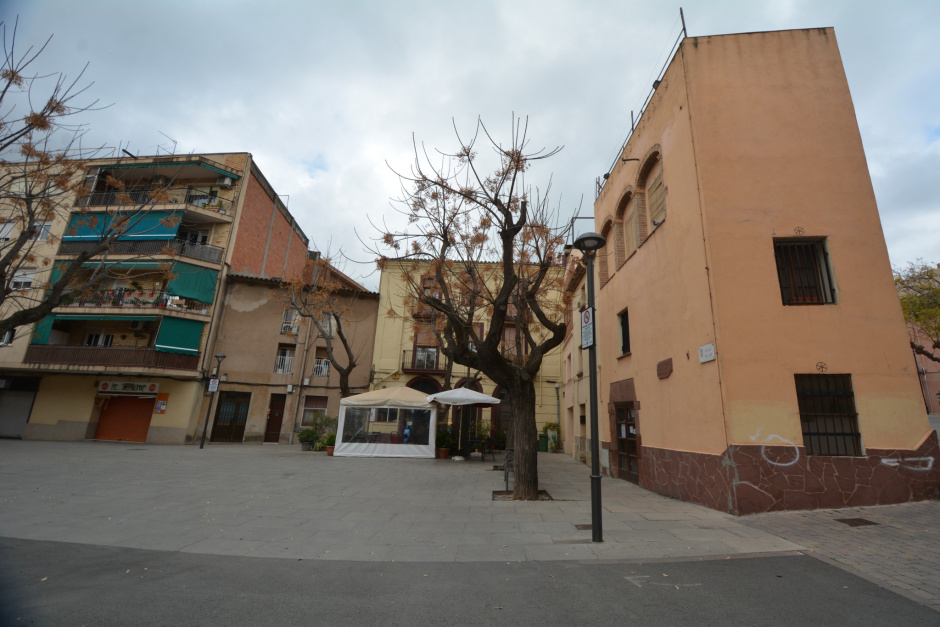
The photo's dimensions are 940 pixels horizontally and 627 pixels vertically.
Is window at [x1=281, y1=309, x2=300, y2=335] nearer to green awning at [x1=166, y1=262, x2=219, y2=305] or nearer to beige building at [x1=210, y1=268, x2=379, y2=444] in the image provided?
beige building at [x1=210, y1=268, x2=379, y2=444]

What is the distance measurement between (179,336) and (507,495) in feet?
62.5

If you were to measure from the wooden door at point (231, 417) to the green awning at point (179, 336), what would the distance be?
9.93 ft

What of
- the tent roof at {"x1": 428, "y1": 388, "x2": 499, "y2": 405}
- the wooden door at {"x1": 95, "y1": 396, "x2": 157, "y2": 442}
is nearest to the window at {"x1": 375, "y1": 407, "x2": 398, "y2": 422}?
the tent roof at {"x1": 428, "y1": 388, "x2": 499, "y2": 405}

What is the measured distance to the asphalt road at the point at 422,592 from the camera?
319cm

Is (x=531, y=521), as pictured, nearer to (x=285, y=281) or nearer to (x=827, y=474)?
(x=827, y=474)

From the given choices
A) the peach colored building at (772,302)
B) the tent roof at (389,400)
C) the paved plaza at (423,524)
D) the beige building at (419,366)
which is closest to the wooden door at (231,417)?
the beige building at (419,366)

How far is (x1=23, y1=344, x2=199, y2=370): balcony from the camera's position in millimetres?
19828

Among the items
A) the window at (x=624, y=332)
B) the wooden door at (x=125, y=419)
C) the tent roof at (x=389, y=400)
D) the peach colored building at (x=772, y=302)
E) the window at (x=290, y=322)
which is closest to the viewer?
the peach colored building at (x=772, y=302)

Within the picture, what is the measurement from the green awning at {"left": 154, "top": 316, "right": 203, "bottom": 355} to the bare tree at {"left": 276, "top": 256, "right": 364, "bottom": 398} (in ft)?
14.1

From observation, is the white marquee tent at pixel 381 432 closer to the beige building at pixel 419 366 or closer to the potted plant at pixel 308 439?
the potted plant at pixel 308 439

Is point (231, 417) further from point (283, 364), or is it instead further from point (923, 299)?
point (923, 299)

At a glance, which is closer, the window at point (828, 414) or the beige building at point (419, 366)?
the window at point (828, 414)

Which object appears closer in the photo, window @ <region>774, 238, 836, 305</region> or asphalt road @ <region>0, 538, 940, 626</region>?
asphalt road @ <region>0, 538, 940, 626</region>

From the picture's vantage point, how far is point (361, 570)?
4.28m
